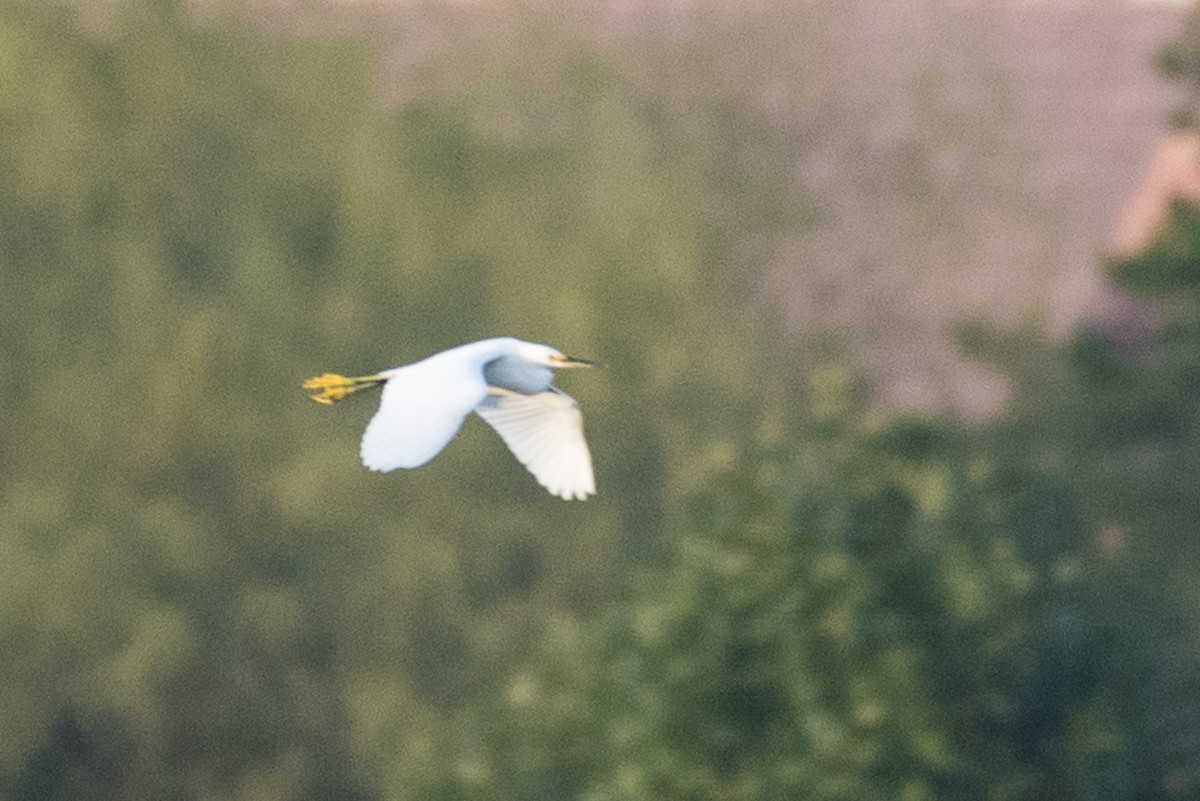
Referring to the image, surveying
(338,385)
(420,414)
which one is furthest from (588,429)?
(420,414)

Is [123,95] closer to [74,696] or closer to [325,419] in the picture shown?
[325,419]

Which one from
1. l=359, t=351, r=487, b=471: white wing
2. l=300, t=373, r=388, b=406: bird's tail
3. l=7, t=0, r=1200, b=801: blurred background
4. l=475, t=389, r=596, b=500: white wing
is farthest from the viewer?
l=7, t=0, r=1200, b=801: blurred background

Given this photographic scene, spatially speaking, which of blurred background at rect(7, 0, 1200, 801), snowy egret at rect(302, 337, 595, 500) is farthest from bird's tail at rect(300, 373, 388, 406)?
blurred background at rect(7, 0, 1200, 801)

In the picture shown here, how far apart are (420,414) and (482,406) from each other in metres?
1.46

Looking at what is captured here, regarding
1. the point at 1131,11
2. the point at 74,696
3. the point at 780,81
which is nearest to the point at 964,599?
the point at 74,696

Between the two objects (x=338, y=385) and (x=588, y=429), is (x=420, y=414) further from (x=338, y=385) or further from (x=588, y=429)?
(x=588, y=429)

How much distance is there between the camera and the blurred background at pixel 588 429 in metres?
16.8

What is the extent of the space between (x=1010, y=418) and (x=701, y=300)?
410 cm

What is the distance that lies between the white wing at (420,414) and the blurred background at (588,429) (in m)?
9.11

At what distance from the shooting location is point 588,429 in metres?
23.1

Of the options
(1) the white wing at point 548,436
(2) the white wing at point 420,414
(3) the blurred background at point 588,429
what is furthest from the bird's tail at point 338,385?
(3) the blurred background at point 588,429

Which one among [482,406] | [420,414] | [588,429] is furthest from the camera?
[588,429]

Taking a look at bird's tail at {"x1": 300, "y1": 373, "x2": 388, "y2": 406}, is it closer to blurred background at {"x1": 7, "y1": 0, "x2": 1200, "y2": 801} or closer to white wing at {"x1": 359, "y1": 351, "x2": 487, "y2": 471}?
white wing at {"x1": 359, "y1": 351, "x2": 487, "y2": 471}

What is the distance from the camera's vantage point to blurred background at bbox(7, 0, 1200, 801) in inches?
662
